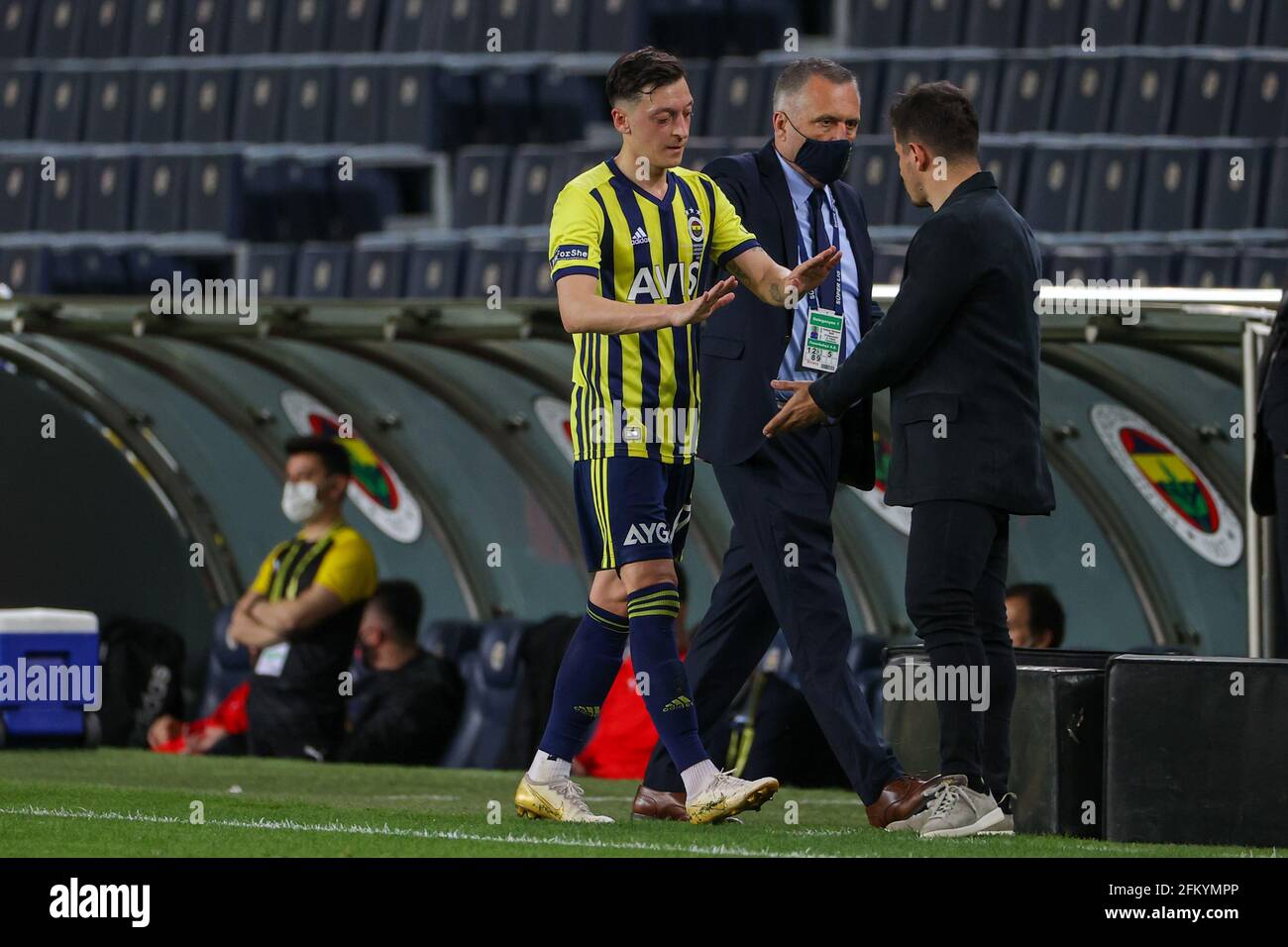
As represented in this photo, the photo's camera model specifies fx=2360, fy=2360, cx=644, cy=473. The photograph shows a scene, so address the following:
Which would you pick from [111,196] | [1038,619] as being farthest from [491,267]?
[1038,619]

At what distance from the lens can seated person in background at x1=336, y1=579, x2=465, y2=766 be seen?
10148 mm

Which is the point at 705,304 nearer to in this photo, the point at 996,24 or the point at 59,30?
the point at 996,24

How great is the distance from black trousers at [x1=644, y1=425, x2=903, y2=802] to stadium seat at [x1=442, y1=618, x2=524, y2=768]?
12.5 feet

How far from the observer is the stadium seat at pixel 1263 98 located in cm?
1891

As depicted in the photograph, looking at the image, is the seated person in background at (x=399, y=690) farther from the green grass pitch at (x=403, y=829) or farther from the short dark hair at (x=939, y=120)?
the short dark hair at (x=939, y=120)

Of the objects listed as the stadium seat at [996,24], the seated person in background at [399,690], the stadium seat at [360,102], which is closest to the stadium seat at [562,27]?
the stadium seat at [360,102]

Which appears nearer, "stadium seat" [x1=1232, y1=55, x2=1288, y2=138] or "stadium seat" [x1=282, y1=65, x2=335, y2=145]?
"stadium seat" [x1=1232, y1=55, x2=1288, y2=138]

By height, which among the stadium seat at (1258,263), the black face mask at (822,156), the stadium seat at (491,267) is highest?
the stadium seat at (491,267)

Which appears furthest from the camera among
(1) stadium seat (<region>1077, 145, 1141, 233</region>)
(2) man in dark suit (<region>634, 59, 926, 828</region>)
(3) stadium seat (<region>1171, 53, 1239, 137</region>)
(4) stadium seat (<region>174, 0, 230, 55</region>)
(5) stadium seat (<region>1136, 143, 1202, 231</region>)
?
(4) stadium seat (<region>174, 0, 230, 55</region>)

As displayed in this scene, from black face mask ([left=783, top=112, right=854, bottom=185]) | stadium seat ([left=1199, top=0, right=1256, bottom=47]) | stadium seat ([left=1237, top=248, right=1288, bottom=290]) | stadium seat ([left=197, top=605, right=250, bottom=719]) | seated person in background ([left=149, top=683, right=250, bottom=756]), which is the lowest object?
seated person in background ([left=149, top=683, right=250, bottom=756])

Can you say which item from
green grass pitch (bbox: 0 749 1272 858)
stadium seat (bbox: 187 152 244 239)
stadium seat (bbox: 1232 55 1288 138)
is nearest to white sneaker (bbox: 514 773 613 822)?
green grass pitch (bbox: 0 749 1272 858)

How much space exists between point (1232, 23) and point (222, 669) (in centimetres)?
1193

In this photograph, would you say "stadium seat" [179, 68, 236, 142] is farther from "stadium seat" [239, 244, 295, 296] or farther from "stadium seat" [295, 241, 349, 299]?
"stadium seat" [295, 241, 349, 299]

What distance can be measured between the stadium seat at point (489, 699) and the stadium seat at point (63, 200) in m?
14.2
